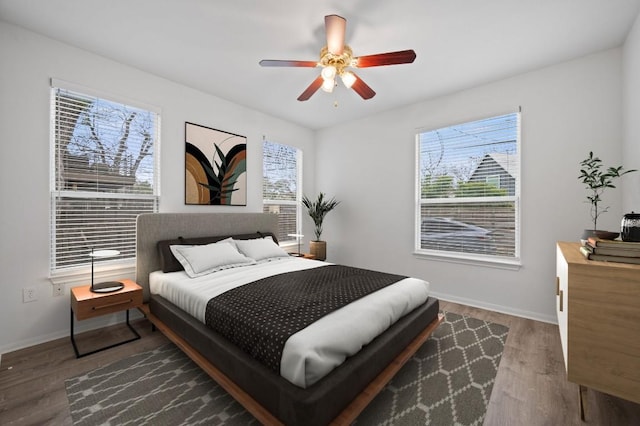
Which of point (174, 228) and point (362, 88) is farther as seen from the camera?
point (174, 228)

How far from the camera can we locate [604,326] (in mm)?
1468

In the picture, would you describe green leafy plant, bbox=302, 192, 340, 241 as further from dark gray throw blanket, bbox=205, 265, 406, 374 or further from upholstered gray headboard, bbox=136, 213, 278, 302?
dark gray throw blanket, bbox=205, 265, 406, 374

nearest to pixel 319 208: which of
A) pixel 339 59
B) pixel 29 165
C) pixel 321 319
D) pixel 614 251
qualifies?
pixel 339 59

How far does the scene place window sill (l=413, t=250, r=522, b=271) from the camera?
319 centimetres

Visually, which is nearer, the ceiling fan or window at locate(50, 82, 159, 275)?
the ceiling fan

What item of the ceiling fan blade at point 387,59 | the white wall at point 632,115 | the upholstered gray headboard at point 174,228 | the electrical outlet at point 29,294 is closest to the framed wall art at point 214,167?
the upholstered gray headboard at point 174,228

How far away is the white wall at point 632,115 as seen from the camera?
2176 millimetres

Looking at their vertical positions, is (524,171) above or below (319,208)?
above

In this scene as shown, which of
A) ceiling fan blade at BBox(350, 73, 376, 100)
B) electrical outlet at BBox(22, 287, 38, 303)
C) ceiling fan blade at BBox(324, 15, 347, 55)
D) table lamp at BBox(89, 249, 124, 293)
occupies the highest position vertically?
ceiling fan blade at BBox(324, 15, 347, 55)

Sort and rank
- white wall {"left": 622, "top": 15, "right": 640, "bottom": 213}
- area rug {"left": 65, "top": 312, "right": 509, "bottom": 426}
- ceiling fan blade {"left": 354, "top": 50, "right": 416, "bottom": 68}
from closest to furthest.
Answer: area rug {"left": 65, "top": 312, "right": 509, "bottom": 426}, ceiling fan blade {"left": 354, "top": 50, "right": 416, "bottom": 68}, white wall {"left": 622, "top": 15, "right": 640, "bottom": 213}

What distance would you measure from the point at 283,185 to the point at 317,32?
2.67 meters

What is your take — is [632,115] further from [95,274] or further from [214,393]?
[95,274]

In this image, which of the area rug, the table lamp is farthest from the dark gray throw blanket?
the table lamp

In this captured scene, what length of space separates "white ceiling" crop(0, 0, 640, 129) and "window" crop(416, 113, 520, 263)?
2.32 feet
